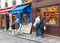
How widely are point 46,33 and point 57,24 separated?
1.98 meters

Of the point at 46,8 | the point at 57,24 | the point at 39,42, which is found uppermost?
the point at 46,8

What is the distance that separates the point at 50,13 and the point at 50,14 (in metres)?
0.10

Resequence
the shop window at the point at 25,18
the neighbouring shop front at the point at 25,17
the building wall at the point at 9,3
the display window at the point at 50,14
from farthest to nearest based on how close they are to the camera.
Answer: the building wall at the point at 9,3, the shop window at the point at 25,18, the neighbouring shop front at the point at 25,17, the display window at the point at 50,14

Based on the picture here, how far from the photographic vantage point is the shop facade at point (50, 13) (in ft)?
61.9

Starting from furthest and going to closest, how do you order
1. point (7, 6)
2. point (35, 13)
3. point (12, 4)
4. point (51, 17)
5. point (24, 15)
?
point (7, 6)
point (12, 4)
point (24, 15)
point (35, 13)
point (51, 17)

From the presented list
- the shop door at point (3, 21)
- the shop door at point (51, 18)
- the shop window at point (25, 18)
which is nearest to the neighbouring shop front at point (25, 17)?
the shop window at point (25, 18)

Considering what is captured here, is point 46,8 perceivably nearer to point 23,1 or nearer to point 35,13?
point 35,13

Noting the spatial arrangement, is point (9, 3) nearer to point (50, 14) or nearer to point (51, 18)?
point (50, 14)

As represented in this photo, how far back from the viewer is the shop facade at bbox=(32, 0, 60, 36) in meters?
18.9

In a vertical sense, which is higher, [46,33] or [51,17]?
[51,17]

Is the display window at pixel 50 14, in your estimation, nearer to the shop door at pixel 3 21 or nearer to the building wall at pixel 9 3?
the building wall at pixel 9 3

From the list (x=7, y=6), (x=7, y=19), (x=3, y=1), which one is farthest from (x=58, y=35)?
(x=3, y=1)

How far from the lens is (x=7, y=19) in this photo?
31.2 meters

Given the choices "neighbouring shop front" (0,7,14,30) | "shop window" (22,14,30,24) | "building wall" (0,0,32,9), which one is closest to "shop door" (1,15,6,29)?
"neighbouring shop front" (0,7,14,30)
